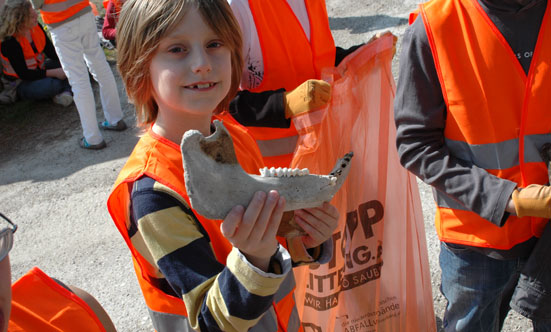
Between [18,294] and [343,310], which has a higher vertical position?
[18,294]

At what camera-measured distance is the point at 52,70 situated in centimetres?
628

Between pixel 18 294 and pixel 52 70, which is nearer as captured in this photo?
pixel 18 294

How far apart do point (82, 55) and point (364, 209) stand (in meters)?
3.88

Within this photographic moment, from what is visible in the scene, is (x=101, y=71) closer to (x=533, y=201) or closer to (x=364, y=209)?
(x=364, y=209)

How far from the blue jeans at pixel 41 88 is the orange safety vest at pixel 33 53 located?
169 mm

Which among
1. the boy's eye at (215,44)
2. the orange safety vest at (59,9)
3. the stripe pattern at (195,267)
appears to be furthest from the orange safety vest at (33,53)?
the stripe pattern at (195,267)

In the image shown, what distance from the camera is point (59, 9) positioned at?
15.6 feet

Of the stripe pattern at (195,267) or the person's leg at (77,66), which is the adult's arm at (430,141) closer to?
the stripe pattern at (195,267)

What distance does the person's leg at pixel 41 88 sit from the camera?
6.23 metres

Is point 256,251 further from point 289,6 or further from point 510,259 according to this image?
point 289,6

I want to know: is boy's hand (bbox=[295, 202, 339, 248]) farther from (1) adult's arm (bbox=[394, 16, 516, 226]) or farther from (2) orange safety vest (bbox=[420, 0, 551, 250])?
(2) orange safety vest (bbox=[420, 0, 551, 250])

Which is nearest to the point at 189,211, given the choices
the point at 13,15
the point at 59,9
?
the point at 59,9

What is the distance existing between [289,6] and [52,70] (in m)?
4.84

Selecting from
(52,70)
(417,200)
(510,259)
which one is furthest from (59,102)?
(510,259)
